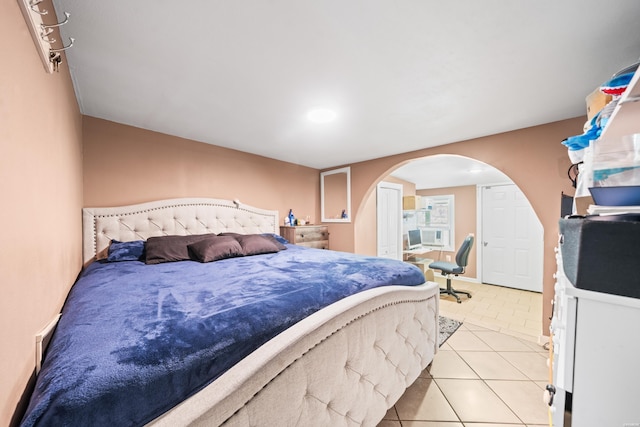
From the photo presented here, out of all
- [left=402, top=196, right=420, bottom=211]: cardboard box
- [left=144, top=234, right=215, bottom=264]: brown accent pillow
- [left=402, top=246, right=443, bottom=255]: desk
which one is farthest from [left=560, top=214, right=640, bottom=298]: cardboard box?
[left=402, top=196, right=420, bottom=211]: cardboard box

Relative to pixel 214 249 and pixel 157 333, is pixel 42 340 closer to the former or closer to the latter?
pixel 157 333

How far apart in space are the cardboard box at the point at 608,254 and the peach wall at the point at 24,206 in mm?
1791

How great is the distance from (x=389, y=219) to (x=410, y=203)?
2.71ft

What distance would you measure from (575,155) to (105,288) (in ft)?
10.3

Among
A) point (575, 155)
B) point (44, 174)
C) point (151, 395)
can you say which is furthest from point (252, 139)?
point (575, 155)

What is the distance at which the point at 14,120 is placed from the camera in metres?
0.74

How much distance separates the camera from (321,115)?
2.29 metres

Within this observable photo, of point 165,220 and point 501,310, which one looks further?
point 501,310

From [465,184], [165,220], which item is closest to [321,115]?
[165,220]

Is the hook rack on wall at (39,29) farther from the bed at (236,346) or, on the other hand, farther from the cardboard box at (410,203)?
the cardboard box at (410,203)

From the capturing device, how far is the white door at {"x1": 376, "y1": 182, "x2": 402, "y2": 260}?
185 inches

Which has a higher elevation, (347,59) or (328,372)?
(347,59)

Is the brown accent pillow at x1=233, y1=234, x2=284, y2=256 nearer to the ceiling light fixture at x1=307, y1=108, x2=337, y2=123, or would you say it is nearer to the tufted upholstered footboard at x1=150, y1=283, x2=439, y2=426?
the ceiling light fixture at x1=307, y1=108, x2=337, y2=123

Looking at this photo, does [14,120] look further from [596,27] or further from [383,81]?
[596,27]
